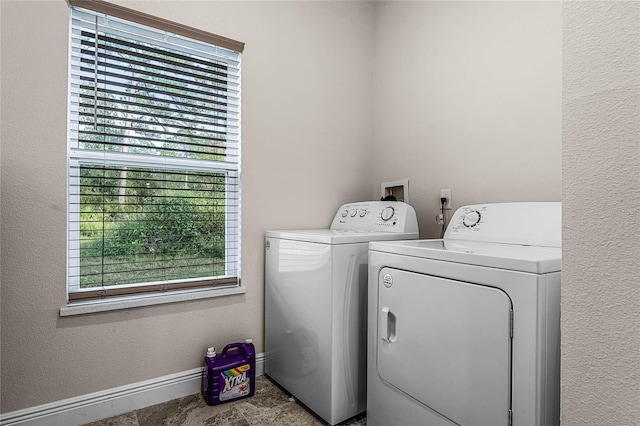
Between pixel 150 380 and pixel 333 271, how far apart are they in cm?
111

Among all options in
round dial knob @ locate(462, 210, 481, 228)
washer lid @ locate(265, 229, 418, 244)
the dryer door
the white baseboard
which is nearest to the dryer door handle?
the dryer door

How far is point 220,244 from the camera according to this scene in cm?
200

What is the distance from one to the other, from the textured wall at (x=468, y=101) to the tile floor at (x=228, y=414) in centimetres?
124

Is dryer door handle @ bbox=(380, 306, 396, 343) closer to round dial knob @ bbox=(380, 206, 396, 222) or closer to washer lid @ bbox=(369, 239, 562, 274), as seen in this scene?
washer lid @ bbox=(369, 239, 562, 274)

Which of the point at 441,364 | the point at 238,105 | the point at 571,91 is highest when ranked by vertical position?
the point at 238,105

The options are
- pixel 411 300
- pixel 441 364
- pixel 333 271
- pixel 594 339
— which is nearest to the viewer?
pixel 594 339

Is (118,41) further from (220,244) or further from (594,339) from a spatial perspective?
(594,339)

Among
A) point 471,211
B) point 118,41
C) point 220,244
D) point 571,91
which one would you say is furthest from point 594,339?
point 118,41

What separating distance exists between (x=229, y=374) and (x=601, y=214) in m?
1.74

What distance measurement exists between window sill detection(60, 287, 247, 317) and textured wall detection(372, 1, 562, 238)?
1292 mm

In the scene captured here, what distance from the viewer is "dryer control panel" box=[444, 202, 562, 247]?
1409 millimetres

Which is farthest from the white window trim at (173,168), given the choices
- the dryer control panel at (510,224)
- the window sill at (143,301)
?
the dryer control panel at (510,224)

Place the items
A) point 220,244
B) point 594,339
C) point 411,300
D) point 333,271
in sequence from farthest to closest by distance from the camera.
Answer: point 220,244
point 333,271
point 411,300
point 594,339

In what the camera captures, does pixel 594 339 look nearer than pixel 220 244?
Yes
